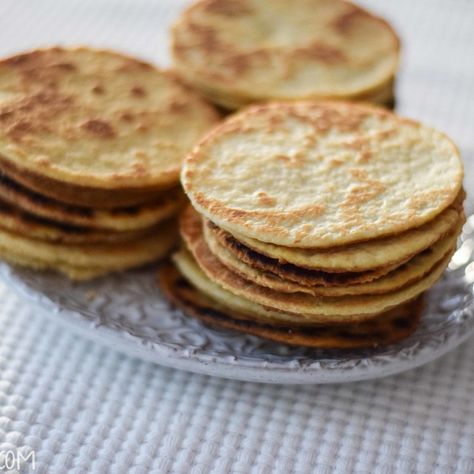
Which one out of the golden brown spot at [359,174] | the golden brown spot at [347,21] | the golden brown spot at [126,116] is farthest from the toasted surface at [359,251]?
the golden brown spot at [347,21]

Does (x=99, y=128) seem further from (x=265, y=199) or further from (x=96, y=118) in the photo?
(x=265, y=199)

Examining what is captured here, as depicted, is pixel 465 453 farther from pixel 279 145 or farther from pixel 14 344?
pixel 14 344

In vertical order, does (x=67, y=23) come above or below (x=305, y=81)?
below

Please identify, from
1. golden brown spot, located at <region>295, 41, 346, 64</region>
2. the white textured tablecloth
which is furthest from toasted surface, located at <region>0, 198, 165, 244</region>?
golden brown spot, located at <region>295, 41, 346, 64</region>

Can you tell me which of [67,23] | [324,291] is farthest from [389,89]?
[67,23]

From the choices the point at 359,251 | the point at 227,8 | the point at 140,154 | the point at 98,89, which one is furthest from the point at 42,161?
the point at 227,8

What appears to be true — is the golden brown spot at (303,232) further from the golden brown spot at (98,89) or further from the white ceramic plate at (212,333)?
the golden brown spot at (98,89)
